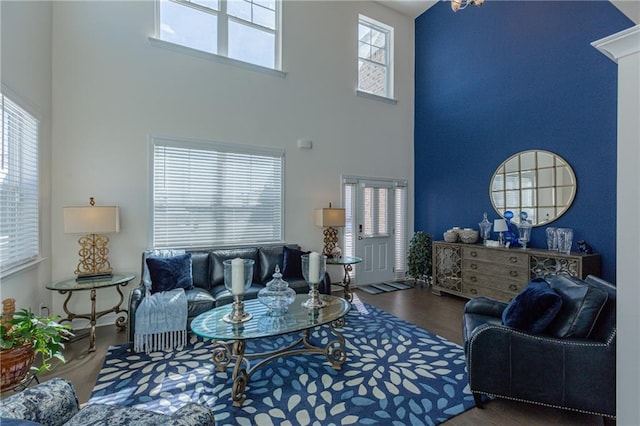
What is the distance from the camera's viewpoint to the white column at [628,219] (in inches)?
60.8

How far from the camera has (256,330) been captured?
2.28 m

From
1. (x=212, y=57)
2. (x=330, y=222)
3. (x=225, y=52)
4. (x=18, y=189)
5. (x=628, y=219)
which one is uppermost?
(x=225, y=52)

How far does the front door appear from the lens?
561 centimetres

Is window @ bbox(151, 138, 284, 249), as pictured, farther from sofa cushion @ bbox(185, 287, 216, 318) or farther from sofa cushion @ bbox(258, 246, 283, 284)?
sofa cushion @ bbox(185, 287, 216, 318)

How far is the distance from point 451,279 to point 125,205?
4.80 meters

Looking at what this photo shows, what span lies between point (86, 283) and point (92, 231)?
54 centimetres

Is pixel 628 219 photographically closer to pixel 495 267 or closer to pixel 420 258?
pixel 495 267

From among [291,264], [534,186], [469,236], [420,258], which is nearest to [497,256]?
[469,236]

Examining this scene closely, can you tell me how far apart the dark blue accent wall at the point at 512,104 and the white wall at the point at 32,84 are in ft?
18.8

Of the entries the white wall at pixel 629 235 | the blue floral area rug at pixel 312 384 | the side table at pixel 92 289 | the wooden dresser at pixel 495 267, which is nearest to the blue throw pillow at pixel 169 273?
the side table at pixel 92 289

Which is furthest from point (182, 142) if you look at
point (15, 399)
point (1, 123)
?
point (15, 399)

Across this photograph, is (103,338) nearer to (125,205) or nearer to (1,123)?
(125,205)

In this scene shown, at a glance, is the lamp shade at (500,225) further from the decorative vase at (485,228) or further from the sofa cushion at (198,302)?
the sofa cushion at (198,302)

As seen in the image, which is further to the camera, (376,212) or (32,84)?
(376,212)
